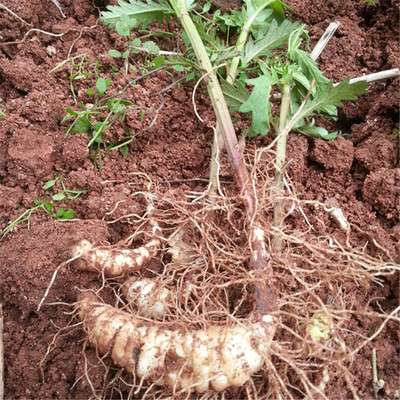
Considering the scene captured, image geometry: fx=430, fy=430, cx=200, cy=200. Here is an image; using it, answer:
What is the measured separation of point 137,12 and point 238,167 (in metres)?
0.75

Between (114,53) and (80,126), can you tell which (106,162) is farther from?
(114,53)

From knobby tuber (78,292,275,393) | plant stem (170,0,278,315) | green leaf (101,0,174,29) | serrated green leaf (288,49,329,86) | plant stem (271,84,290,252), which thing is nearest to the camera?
knobby tuber (78,292,275,393)

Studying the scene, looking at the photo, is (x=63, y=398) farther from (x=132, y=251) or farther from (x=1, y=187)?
(x=1, y=187)

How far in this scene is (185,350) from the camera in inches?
46.4

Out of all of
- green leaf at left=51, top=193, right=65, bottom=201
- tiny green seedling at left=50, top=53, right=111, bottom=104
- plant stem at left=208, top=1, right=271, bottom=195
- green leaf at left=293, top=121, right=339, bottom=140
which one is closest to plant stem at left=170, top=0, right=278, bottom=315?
plant stem at left=208, top=1, right=271, bottom=195

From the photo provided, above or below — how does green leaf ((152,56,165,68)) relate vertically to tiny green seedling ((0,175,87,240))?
above

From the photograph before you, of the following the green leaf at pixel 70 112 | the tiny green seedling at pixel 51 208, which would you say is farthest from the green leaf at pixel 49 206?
the green leaf at pixel 70 112

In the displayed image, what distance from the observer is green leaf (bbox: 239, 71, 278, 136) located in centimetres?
145

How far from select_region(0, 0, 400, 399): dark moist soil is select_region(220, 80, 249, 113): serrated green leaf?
0.15 metres

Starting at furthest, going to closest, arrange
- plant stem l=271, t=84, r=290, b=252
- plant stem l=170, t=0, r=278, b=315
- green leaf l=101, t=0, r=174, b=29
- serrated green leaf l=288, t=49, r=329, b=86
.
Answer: green leaf l=101, t=0, r=174, b=29
serrated green leaf l=288, t=49, r=329, b=86
plant stem l=271, t=84, r=290, b=252
plant stem l=170, t=0, r=278, b=315

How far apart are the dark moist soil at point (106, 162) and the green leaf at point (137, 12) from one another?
110 mm

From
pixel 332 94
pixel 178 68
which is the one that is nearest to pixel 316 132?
pixel 332 94

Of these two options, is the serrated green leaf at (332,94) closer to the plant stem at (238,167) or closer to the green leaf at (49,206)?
the plant stem at (238,167)

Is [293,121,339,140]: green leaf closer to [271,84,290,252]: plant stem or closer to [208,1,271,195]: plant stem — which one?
[271,84,290,252]: plant stem
